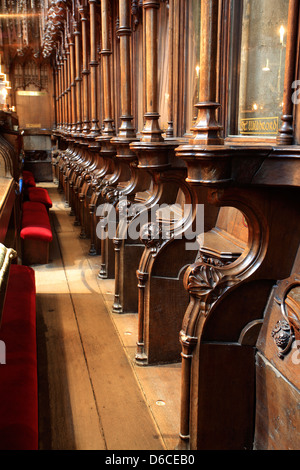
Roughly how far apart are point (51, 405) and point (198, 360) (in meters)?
0.98

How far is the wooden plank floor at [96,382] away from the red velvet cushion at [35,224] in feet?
2.60

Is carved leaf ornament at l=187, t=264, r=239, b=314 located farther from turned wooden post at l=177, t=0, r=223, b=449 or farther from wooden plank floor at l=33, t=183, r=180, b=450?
wooden plank floor at l=33, t=183, r=180, b=450

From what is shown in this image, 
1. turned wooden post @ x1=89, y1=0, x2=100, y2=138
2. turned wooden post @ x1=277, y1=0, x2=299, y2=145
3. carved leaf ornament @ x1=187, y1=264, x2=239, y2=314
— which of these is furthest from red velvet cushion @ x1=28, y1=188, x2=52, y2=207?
turned wooden post @ x1=277, y1=0, x2=299, y2=145

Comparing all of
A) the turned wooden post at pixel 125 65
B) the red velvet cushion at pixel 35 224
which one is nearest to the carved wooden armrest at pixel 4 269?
the turned wooden post at pixel 125 65

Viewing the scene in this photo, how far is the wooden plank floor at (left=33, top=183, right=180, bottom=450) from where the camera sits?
2.13m

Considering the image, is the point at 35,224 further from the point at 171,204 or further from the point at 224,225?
the point at 224,225

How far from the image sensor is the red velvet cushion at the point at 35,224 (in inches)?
187

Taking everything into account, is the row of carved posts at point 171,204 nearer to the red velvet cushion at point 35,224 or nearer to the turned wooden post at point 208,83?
the turned wooden post at point 208,83

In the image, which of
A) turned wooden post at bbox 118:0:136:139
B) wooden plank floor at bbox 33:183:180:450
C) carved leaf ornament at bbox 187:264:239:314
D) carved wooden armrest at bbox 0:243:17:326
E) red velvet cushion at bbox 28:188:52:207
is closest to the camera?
carved wooden armrest at bbox 0:243:17:326

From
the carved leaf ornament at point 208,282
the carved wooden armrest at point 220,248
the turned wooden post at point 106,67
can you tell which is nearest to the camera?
the carved leaf ornament at point 208,282

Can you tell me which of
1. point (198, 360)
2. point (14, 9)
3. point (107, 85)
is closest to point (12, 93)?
point (14, 9)

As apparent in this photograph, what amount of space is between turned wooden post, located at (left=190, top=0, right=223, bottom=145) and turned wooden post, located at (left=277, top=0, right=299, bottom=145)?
0.70ft

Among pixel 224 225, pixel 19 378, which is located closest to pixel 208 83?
pixel 224 225

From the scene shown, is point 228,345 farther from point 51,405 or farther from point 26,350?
point 51,405
